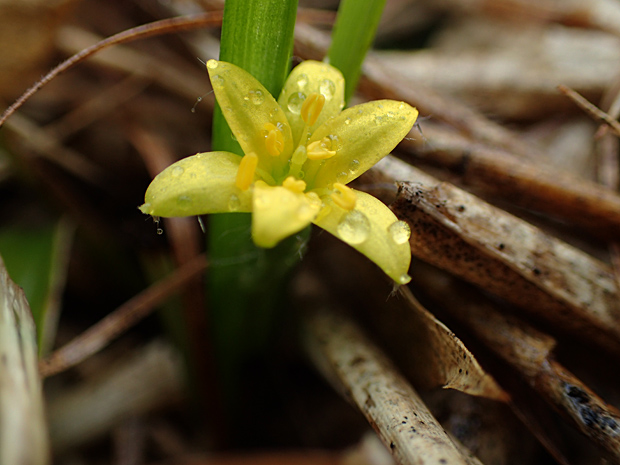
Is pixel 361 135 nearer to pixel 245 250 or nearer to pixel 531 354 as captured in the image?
pixel 245 250

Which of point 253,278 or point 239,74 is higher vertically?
point 239,74

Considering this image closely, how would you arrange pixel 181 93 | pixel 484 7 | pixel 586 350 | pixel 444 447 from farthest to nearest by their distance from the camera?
pixel 484 7
pixel 181 93
pixel 586 350
pixel 444 447

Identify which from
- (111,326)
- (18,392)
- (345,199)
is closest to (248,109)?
(345,199)

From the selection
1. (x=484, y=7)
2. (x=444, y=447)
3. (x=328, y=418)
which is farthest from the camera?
(x=484, y=7)

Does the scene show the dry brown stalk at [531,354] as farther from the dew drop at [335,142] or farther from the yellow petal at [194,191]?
the yellow petal at [194,191]

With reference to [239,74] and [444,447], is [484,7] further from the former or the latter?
[444,447]

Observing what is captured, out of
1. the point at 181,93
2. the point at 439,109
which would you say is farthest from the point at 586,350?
the point at 181,93
